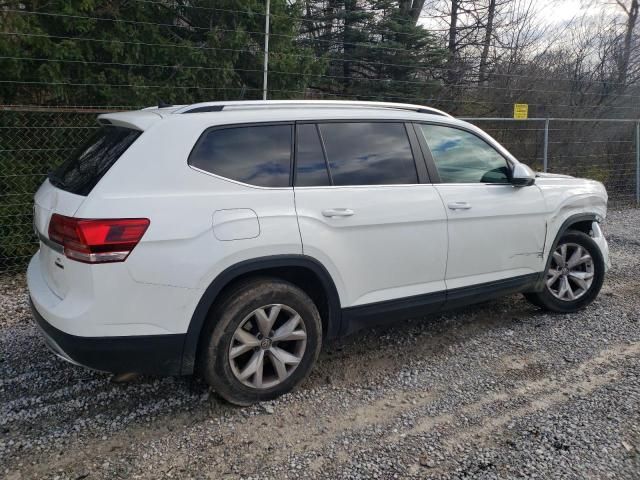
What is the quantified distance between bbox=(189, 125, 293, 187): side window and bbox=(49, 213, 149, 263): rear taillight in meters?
0.51

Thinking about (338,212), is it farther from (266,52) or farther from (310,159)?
(266,52)

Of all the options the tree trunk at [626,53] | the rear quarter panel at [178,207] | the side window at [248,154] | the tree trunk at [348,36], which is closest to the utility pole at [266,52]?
the tree trunk at [348,36]

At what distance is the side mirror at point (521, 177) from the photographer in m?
3.96

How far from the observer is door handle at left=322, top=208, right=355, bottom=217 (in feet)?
10.3

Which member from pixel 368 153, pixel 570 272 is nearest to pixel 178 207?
pixel 368 153

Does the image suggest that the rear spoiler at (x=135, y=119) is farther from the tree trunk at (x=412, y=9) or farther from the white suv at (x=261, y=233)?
the tree trunk at (x=412, y=9)

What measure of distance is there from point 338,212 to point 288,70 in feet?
14.6

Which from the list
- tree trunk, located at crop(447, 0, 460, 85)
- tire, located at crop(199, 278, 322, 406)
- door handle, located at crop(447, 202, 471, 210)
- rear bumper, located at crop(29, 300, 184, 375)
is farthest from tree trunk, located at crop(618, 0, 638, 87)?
rear bumper, located at crop(29, 300, 184, 375)

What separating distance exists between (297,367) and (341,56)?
818 centimetres

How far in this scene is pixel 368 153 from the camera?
3.47 meters

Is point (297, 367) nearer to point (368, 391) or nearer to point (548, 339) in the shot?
point (368, 391)

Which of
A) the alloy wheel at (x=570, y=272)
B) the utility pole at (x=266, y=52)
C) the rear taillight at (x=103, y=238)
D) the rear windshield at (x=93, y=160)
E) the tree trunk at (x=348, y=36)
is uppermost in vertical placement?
the tree trunk at (x=348, y=36)

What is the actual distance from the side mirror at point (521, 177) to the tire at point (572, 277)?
31.5 inches

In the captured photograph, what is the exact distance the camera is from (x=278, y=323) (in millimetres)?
3133
